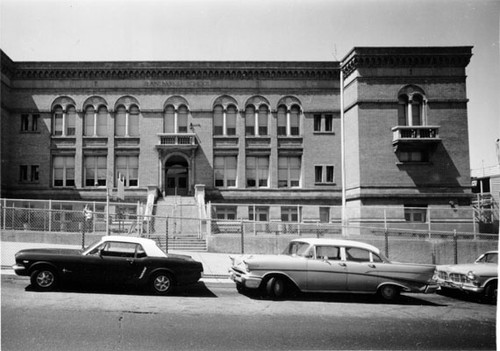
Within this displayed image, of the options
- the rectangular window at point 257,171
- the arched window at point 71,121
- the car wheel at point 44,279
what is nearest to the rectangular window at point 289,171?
the rectangular window at point 257,171

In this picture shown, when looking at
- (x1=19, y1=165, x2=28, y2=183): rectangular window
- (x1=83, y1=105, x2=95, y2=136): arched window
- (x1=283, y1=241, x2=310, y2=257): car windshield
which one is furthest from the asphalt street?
(x1=19, y1=165, x2=28, y2=183): rectangular window

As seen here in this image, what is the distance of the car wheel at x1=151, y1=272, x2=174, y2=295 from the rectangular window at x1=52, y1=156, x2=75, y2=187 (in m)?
21.3

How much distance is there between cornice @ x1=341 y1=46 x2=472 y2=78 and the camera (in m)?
26.7

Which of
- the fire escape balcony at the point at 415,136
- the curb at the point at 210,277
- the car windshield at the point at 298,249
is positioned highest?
the fire escape balcony at the point at 415,136

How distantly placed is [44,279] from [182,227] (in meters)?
13.0

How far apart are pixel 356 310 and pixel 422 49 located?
74.3 feet

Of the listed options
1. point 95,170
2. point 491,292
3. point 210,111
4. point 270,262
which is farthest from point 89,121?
point 491,292

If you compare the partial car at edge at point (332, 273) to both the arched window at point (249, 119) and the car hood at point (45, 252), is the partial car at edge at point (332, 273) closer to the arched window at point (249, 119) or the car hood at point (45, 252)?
the car hood at point (45, 252)

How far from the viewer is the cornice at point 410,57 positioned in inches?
1052

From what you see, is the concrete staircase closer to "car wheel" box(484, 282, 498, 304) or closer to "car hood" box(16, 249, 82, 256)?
"car hood" box(16, 249, 82, 256)

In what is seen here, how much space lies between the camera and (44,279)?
9906 mm

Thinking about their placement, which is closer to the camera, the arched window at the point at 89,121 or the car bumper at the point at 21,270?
the car bumper at the point at 21,270

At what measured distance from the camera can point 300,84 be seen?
29516 millimetres

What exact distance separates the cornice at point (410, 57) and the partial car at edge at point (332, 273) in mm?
19314
